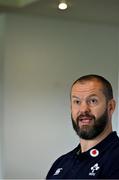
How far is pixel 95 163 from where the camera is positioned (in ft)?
5.21

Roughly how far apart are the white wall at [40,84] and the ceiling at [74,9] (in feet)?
0.74

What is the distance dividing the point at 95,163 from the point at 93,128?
0.14m

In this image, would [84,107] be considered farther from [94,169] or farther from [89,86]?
[94,169]

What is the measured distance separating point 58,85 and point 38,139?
810 mm

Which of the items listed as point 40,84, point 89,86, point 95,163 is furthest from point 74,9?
point 95,163

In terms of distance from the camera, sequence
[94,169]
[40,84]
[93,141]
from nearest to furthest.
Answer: [94,169], [93,141], [40,84]

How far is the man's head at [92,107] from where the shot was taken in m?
1.59

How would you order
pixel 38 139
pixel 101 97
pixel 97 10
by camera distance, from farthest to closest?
pixel 38 139 → pixel 97 10 → pixel 101 97

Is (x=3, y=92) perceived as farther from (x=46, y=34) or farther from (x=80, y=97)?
(x=80, y=97)

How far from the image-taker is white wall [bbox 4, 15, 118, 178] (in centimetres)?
535

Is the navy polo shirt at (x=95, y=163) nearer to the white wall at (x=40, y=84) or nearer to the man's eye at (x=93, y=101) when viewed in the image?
the man's eye at (x=93, y=101)

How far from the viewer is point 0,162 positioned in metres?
5.38

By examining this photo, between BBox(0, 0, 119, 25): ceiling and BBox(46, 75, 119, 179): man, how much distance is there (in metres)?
3.13

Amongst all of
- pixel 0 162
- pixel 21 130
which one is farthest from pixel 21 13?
pixel 0 162
